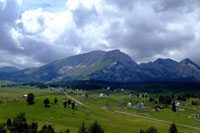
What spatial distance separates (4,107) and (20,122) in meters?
76.4

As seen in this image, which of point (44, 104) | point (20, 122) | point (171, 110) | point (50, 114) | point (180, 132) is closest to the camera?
point (20, 122)

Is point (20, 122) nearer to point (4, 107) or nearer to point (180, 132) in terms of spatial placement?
point (4, 107)

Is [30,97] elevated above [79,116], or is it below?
above

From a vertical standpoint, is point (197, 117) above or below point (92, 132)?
below

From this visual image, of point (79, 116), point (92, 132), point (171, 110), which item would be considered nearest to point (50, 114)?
point (79, 116)

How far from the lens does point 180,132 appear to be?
10994 centimetres

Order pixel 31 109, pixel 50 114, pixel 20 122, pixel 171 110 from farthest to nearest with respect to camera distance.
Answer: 1. pixel 171 110
2. pixel 31 109
3. pixel 50 114
4. pixel 20 122

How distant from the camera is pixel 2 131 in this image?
67438 millimetres

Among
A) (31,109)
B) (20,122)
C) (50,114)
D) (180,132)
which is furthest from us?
(31,109)

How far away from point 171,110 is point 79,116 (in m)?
101

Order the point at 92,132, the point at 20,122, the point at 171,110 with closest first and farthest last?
the point at 92,132 < the point at 20,122 < the point at 171,110

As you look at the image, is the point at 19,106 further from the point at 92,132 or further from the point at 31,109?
the point at 92,132

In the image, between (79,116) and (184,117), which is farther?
(184,117)

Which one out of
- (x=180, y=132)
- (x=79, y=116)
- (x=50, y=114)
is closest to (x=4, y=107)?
(x=50, y=114)
